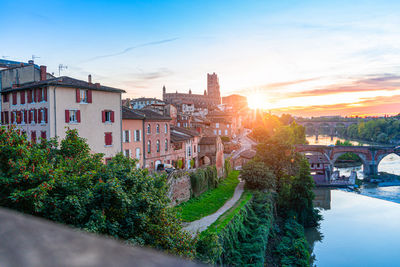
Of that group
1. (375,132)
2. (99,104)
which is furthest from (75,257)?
(375,132)

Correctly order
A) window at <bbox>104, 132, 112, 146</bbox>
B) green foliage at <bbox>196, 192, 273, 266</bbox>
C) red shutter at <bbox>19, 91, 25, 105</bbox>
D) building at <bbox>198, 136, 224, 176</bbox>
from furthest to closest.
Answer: building at <bbox>198, 136, 224, 176</bbox>
window at <bbox>104, 132, 112, 146</bbox>
red shutter at <bbox>19, 91, 25, 105</bbox>
green foliage at <bbox>196, 192, 273, 266</bbox>

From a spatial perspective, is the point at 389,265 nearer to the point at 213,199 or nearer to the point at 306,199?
the point at 306,199

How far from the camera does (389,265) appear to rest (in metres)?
21.2

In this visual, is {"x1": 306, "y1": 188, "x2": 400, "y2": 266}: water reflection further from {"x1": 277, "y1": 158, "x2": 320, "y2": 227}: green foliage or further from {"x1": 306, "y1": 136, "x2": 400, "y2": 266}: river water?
Answer: {"x1": 277, "y1": 158, "x2": 320, "y2": 227}: green foliage

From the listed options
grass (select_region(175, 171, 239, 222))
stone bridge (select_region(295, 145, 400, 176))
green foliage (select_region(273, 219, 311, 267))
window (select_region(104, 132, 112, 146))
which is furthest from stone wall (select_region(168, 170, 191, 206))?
stone bridge (select_region(295, 145, 400, 176))

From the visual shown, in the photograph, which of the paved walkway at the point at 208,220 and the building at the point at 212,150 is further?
the building at the point at 212,150

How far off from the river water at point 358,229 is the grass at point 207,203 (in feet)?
27.5

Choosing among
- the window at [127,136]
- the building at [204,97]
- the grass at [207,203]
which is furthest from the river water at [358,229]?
the building at [204,97]

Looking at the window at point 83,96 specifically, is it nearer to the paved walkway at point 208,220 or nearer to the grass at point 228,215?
the paved walkway at point 208,220

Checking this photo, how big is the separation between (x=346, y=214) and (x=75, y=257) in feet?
116

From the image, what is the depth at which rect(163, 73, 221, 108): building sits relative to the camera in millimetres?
103219

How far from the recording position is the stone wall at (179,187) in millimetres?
20812

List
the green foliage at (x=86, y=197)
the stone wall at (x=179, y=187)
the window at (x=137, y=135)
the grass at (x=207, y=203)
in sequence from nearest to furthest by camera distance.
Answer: the green foliage at (x=86, y=197), the grass at (x=207, y=203), the stone wall at (x=179, y=187), the window at (x=137, y=135)

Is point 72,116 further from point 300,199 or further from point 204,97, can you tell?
point 204,97
